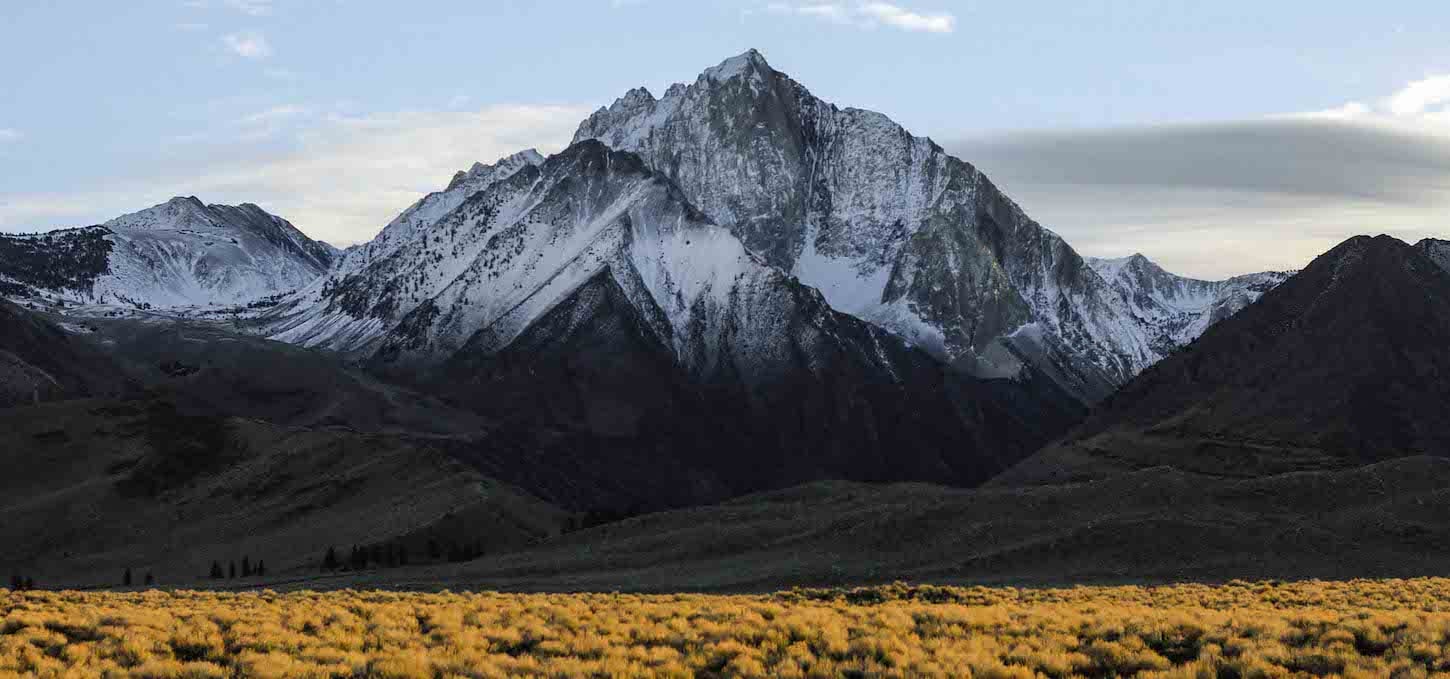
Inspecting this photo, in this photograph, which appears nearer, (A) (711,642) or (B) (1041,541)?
(A) (711,642)

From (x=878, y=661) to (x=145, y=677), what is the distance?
14430 millimetres

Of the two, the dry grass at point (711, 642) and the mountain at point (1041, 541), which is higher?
the dry grass at point (711, 642)

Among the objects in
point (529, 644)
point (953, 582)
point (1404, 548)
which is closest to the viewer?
point (529, 644)

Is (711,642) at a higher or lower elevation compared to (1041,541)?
higher

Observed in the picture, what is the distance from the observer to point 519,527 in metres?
197

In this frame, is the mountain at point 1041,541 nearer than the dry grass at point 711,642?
No

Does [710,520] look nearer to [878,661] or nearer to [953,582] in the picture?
[953,582]

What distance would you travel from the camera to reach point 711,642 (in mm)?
34375

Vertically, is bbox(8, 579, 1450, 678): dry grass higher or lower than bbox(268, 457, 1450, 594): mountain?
higher

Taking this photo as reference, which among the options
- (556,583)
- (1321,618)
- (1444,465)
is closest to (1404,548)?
(1444,465)

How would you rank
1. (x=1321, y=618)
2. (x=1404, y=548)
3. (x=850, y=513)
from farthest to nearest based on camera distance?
1. (x=850, y=513)
2. (x=1404, y=548)
3. (x=1321, y=618)

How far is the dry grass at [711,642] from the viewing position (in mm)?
30656

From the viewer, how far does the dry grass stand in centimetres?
3066

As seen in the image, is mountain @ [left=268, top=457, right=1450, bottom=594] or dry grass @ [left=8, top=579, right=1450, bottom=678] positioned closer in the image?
dry grass @ [left=8, top=579, right=1450, bottom=678]
